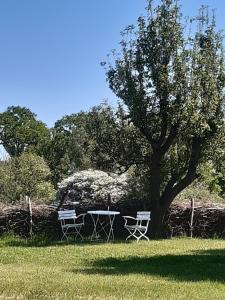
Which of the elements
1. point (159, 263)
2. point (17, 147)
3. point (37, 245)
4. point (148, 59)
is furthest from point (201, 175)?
point (17, 147)

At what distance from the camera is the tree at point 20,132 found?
6019cm

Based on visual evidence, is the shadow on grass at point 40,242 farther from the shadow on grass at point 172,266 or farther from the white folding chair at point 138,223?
the shadow on grass at point 172,266

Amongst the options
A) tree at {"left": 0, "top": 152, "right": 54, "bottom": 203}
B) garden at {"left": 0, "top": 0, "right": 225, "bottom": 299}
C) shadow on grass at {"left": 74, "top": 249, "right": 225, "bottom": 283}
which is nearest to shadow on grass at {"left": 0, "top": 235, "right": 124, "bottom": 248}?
garden at {"left": 0, "top": 0, "right": 225, "bottom": 299}

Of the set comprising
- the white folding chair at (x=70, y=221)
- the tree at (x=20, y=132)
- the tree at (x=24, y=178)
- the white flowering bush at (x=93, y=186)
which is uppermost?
the tree at (x=20, y=132)

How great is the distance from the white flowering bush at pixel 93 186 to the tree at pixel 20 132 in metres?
35.3

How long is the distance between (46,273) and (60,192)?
45.0 feet

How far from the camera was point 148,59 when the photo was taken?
18.6m

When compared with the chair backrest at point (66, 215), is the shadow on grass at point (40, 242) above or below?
below

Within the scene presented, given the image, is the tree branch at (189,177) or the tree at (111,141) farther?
the tree at (111,141)

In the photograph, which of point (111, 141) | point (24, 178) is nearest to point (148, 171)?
point (111, 141)

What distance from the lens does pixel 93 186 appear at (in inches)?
917

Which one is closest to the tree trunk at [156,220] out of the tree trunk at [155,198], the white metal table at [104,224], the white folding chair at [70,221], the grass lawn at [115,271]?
the tree trunk at [155,198]

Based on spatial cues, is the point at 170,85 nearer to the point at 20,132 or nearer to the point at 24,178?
the point at 24,178

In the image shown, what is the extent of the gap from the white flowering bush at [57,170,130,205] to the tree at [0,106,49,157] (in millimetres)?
35267
